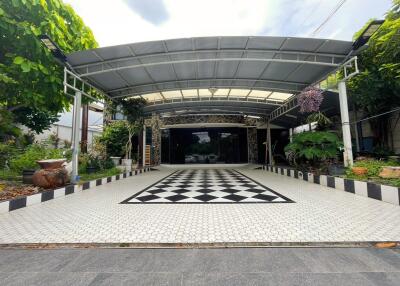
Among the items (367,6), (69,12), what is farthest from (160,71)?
(367,6)

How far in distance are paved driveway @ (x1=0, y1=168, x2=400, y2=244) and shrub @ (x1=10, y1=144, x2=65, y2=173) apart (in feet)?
8.79

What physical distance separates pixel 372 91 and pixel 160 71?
19.5 feet

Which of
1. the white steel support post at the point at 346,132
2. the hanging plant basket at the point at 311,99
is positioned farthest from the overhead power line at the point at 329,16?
the white steel support post at the point at 346,132

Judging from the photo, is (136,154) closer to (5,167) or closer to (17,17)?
(5,167)

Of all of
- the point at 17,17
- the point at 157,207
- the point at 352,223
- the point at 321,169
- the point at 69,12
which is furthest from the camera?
the point at 321,169

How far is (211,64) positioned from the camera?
17.1ft

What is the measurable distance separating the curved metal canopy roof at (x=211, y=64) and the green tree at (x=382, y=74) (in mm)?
934

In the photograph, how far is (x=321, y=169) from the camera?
516 centimetres

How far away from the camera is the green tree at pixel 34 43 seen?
331cm

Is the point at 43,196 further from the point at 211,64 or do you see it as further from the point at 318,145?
the point at 318,145

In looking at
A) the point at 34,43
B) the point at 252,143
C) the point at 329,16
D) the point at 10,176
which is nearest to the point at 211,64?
the point at 34,43

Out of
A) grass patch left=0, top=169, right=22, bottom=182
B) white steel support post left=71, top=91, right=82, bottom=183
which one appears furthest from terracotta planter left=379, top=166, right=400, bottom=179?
grass patch left=0, top=169, right=22, bottom=182

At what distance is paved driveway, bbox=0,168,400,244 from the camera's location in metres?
1.79

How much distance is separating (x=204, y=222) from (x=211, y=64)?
4.28 meters
